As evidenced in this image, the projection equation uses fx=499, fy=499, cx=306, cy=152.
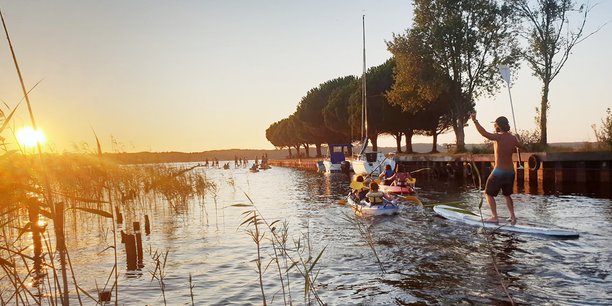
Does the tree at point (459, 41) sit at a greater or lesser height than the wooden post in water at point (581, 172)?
greater

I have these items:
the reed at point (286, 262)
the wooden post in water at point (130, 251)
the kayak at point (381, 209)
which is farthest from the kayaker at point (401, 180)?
the wooden post in water at point (130, 251)

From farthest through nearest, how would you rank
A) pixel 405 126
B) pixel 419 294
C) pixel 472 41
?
pixel 405 126 → pixel 472 41 → pixel 419 294

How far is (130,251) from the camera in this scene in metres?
11.2

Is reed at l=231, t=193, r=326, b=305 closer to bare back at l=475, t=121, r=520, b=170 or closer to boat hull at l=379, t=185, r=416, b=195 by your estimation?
bare back at l=475, t=121, r=520, b=170

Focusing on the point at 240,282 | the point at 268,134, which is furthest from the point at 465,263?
the point at 268,134

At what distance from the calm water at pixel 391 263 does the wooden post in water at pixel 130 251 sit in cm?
26

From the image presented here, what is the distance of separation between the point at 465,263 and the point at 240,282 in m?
4.55

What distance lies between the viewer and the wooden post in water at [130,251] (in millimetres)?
11078

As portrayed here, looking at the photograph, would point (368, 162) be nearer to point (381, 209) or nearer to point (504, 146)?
point (381, 209)

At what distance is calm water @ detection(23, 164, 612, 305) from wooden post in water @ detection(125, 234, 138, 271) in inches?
10.2

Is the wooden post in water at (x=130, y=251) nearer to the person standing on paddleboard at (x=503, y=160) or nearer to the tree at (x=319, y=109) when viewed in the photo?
the person standing on paddleboard at (x=503, y=160)

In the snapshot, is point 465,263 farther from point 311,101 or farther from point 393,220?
point 311,101

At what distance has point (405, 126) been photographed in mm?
60719

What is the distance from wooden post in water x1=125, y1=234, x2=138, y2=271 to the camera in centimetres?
1108
